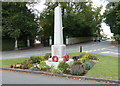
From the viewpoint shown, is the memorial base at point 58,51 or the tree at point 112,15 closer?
the memorial base at point 58,51

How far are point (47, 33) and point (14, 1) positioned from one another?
13.3 m

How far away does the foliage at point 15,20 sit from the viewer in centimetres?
2195

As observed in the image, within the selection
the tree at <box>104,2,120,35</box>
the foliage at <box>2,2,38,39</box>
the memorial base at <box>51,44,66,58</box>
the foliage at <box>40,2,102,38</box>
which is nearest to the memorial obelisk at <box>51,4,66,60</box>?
the memorial base at <box>51,44,66,58</box>

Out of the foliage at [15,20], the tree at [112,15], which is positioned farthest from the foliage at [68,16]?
the foliage at [15,20]

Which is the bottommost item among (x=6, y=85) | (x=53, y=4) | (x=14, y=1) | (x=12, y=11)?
(x=6, y=85)

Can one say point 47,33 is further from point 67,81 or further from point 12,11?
point 67,81

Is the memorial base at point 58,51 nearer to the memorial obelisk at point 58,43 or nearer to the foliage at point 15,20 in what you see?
the memorial obelisk at point 58,43

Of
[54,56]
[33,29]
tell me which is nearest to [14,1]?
[33,29]

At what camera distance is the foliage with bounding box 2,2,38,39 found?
2195cm

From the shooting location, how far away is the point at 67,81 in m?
6.33

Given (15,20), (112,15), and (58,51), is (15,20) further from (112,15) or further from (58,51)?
(112,15)

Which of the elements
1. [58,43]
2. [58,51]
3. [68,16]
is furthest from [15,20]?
[58,51]

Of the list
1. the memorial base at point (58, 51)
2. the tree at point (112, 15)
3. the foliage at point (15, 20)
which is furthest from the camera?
the tree at point (112, 15)

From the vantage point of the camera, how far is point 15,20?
22.3 m
